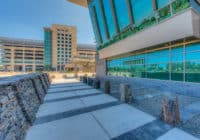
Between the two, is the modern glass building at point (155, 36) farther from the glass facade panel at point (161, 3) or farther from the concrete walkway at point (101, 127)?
the concrete walkway at point (101, 127)

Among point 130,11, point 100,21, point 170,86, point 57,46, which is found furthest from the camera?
point 57,46

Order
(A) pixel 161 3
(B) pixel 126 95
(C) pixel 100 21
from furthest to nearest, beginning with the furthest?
(C) pixel 100 21
(A) pixel 161 3
(B) pixel 126 95

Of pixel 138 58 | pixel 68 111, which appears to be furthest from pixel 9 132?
pixel 138 58

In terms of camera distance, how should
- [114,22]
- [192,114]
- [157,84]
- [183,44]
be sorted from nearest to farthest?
[192,114], [183,44], [157,84], [114,22]

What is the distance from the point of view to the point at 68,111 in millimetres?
5840

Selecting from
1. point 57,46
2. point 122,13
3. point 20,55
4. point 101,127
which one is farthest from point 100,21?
point 20,55

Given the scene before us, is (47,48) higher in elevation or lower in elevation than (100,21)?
higher

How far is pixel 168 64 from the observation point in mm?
11047

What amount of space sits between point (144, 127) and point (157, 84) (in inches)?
346

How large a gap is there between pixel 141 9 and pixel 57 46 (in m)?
73.7

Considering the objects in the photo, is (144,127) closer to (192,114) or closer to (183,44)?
(192,114)

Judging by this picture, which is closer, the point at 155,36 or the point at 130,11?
the point at 155,36

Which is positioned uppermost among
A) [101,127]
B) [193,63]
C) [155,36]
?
[155,36]

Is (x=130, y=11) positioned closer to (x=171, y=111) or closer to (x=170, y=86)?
(x=170, y=86)
